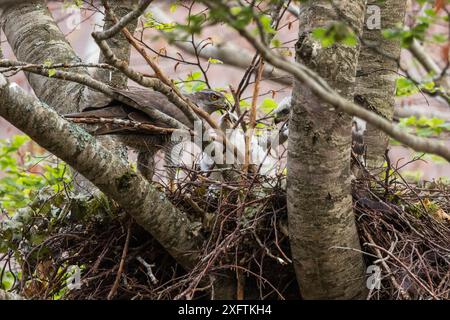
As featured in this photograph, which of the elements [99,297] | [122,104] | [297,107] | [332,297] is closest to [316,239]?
[332,297]

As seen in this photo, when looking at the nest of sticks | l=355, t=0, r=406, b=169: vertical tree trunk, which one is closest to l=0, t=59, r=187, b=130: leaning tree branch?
the nest of sticks

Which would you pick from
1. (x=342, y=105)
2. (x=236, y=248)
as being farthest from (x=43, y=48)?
(x=342, y=105)

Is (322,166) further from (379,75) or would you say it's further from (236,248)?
(379,75)

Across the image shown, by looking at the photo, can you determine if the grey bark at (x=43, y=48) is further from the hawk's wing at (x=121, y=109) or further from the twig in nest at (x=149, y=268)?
the twig in nest at (x=149, y=268)

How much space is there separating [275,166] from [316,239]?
2.49ft

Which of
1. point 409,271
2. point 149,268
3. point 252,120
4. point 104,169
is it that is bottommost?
point 409,271

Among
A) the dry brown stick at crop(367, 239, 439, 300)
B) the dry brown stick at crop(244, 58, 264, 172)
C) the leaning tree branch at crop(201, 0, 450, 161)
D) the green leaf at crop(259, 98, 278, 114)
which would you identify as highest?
the green leaf at crop(259, 98, 278, 114)

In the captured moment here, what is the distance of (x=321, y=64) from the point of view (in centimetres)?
262

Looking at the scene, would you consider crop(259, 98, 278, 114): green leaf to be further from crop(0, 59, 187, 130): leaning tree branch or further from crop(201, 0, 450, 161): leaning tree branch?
crop(201, 0, 450, 161): leaning tree branch

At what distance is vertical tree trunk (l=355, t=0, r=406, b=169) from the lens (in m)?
4.05

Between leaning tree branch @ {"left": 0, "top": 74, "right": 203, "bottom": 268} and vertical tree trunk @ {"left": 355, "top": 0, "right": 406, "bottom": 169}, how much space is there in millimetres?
1383

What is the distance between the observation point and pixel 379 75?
4.10 m

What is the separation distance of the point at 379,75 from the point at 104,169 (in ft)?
6.60

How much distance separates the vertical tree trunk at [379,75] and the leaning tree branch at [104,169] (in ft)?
4.54
